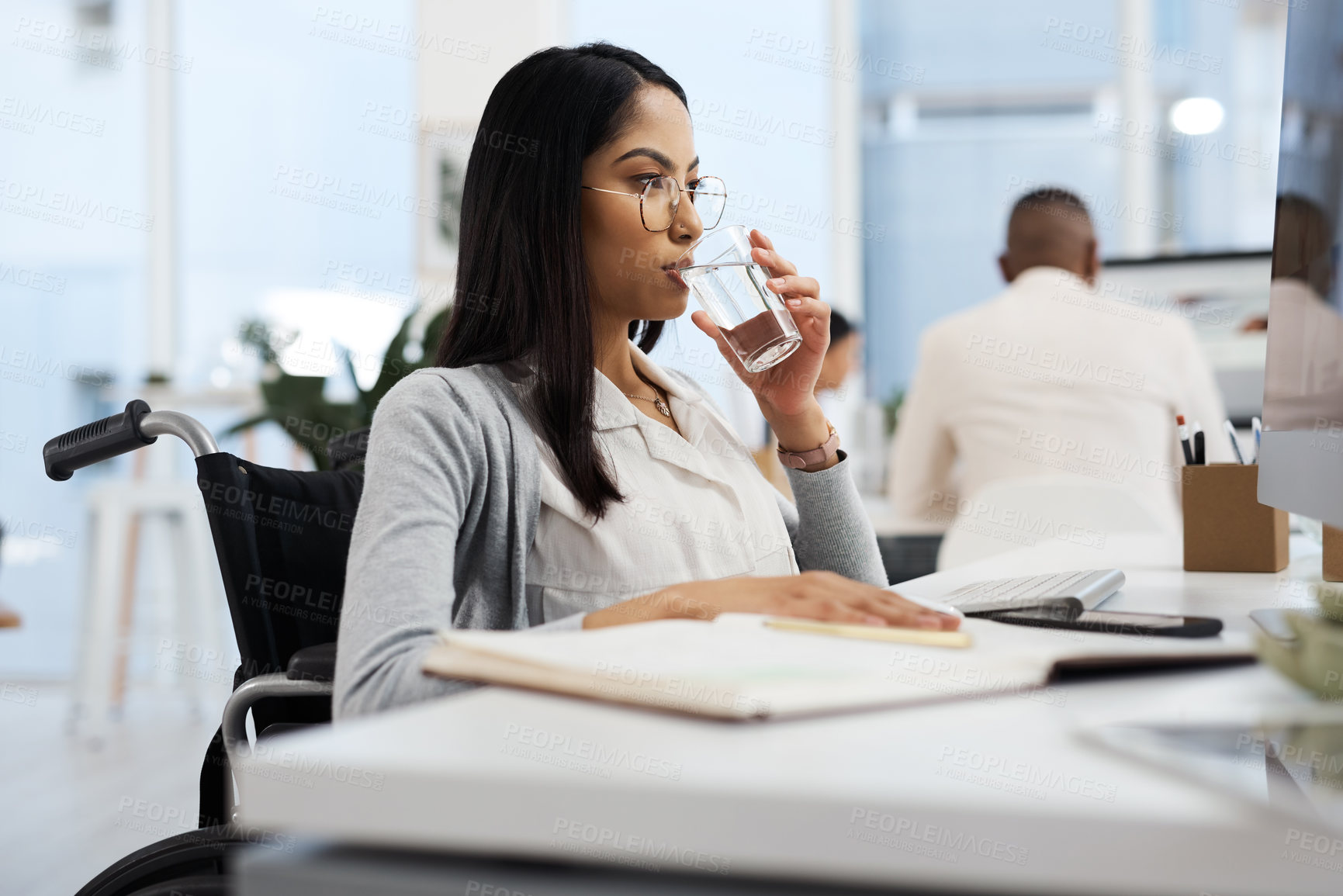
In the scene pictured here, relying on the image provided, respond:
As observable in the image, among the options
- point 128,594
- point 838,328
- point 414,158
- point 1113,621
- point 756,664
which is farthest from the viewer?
point 414,158

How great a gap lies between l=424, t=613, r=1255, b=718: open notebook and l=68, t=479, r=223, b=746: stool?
10.6 ft

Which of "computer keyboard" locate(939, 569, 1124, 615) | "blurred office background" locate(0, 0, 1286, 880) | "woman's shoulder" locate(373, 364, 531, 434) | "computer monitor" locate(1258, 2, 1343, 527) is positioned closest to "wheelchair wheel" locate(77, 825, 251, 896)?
"woman's shoulder" locate(373, 364, 531, 434)

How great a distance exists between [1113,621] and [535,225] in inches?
28.2

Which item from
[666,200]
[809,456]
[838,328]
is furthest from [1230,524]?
[838,328]

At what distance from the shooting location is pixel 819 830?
1.34ft

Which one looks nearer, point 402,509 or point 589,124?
point 402,509

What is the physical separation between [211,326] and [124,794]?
2.33 metres

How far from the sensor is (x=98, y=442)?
1253 millimetres

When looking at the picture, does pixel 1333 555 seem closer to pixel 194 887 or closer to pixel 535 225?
pixel 535 225

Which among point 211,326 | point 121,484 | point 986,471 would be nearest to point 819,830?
point 986,471

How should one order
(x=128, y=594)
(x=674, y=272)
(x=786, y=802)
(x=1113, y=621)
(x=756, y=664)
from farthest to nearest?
(x=128, y=594) → (x=674, y=272) → (x=1113, y=621) → (x=756, y=664) → (x=786, y=802)

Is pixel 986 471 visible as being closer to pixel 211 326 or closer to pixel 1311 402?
pixel 1311 402

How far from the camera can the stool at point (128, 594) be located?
3.46 m

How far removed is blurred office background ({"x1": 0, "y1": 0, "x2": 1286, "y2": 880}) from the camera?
4.40 meters
